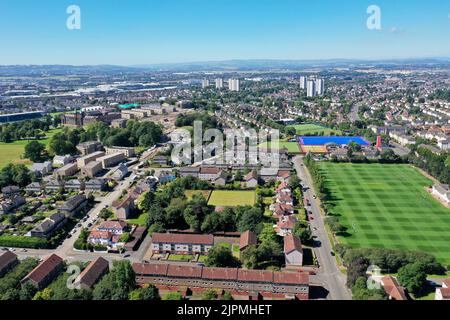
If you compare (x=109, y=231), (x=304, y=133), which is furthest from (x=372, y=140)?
Answer: (x=109, y=231)

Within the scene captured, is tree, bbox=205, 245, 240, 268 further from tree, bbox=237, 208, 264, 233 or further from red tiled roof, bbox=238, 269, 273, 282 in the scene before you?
tree, bbox=237, 208, 264, 233

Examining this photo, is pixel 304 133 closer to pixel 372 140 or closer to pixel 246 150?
pixel 372 140

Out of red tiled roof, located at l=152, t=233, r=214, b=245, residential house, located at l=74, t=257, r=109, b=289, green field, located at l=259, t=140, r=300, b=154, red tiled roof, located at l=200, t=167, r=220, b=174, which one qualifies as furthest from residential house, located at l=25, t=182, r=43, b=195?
green field, located at l=259, t=140, r=300, b=154

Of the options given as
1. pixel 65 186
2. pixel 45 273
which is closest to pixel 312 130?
A: pixel 65 186

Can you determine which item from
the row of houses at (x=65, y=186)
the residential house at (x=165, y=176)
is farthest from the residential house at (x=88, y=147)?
the residential house at (x=165, y=176)

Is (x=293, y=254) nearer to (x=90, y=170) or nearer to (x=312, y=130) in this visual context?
(x=90, y=170)

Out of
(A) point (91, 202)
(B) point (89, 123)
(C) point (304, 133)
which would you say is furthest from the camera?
(B) point (89, 123)
